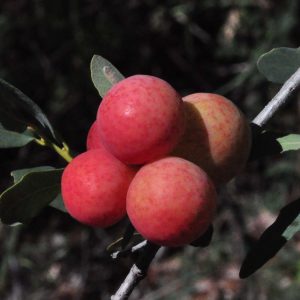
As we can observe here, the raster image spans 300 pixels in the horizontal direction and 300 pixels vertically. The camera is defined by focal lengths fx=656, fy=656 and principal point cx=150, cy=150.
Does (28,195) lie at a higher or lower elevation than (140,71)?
higher

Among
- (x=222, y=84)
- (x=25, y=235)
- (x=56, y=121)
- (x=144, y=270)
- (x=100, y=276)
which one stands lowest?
(x=100, y=276)

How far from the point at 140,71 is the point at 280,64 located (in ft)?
9.67

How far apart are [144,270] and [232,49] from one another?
301cm

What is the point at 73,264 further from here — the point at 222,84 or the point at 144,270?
the point at 144,270

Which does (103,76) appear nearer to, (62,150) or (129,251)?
(62,150)

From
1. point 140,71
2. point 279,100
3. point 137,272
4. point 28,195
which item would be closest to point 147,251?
point 137,272

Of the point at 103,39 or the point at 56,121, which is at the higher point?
the point at 103,39

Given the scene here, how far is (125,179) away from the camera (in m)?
0.94

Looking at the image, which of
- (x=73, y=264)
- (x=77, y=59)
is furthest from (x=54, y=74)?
(x=73, y=264)

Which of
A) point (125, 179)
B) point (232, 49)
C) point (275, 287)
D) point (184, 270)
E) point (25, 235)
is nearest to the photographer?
point (125, 179)

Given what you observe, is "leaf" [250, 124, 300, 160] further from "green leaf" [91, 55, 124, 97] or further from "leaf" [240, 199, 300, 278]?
"green leaf" [91, 55, 124, 97]

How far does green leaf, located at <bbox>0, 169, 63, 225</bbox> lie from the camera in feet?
3.31

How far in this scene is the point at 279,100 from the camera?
1.07 metres

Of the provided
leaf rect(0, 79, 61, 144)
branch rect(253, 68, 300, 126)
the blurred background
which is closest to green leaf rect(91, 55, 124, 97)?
leaf rect(0, 79, 61, 144)
